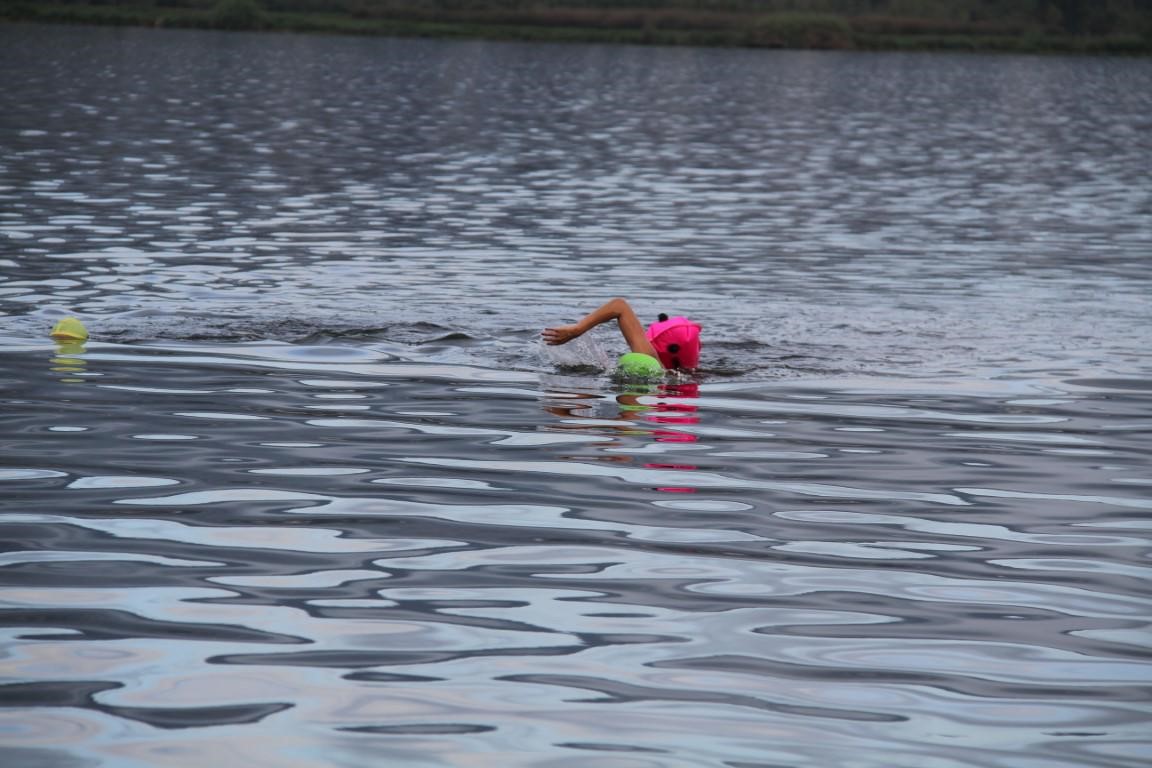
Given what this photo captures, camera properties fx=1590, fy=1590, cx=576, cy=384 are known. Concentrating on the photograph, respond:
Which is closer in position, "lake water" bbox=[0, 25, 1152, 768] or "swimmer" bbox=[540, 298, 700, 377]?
"lake water" bbox=[0, 25, 1152, 768]

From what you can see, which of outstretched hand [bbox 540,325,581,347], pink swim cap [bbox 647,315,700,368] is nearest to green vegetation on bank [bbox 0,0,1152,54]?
pink swim cap [bbox 647,315,700,368]

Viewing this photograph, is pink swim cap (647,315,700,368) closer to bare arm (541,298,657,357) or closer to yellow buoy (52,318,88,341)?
bare arm (541,298,657,357)

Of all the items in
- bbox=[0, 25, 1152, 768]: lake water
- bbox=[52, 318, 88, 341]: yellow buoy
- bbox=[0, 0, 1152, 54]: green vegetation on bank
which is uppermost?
bbox=[0, 0, 1152, 54]: green vegetation on bank

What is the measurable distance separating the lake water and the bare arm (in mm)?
436

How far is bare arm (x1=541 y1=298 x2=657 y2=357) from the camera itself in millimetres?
12961

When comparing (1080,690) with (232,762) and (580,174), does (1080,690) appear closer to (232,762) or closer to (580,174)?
(232,762)

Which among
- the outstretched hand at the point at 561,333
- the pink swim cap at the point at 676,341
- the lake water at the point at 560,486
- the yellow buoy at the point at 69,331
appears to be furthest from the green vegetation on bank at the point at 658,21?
the outstretched hand at the point at 561,333

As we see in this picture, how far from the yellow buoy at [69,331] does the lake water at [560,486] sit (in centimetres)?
23

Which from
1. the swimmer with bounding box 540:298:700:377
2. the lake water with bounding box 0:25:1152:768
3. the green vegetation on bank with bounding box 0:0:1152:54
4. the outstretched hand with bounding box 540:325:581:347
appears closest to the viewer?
the lake water with bounding box 0:25:1152:768

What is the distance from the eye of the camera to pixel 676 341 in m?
13.5

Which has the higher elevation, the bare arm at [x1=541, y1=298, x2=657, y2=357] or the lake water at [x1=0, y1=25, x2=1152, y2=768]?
the bare arm at [x1=541, y1=298, x2=657, y2=357]

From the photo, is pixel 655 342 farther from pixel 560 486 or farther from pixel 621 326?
pixel 560 486

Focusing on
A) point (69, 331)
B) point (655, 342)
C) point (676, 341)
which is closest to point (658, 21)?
point (69, 331)

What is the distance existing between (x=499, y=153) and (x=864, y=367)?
2412 centimetres
